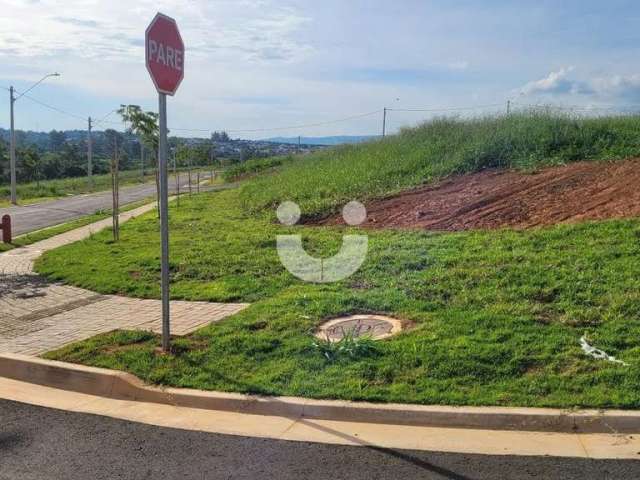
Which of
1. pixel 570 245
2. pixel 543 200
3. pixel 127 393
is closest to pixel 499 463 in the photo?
pixel 127 393

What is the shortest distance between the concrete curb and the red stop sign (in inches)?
101

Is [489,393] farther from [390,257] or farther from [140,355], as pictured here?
[390,257]

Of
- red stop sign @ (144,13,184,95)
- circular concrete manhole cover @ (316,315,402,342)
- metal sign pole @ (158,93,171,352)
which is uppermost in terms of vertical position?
red stop sign @ (144,13,184,95)

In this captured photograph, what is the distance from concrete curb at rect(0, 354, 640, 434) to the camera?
4.44 m

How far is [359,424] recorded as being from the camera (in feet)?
15.4

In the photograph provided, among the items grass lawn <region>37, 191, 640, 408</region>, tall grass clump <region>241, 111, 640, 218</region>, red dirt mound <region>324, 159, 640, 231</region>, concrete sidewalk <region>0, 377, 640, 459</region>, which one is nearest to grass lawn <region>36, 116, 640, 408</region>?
grass lawn <region>37, 191, 640, 408</region>

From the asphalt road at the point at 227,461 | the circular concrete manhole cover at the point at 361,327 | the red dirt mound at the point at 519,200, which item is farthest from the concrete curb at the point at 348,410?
the red dirt mound at the point at 519,200

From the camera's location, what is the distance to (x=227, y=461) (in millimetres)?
4148

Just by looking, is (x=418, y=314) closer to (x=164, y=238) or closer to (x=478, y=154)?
(x=164, y=238)

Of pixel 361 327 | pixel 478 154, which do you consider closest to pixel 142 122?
pixel 478 154

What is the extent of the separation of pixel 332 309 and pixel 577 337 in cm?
253

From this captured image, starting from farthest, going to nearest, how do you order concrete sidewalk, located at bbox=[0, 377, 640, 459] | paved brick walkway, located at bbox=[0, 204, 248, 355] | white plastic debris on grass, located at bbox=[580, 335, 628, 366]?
paved brick walkway, located at bbox=[0, 204, 248, 355]
white plastic debris on grass, located at bbox=[580, 335, 628, 366]
concrete sidewalk, located at bbox=[0, 377, 640, 459]

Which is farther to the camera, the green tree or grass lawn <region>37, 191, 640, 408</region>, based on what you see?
the green tree

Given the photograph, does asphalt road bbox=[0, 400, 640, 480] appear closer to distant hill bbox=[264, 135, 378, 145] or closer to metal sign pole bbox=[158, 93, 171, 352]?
metal sign pole bbox=[158, 93, 171, 352]
